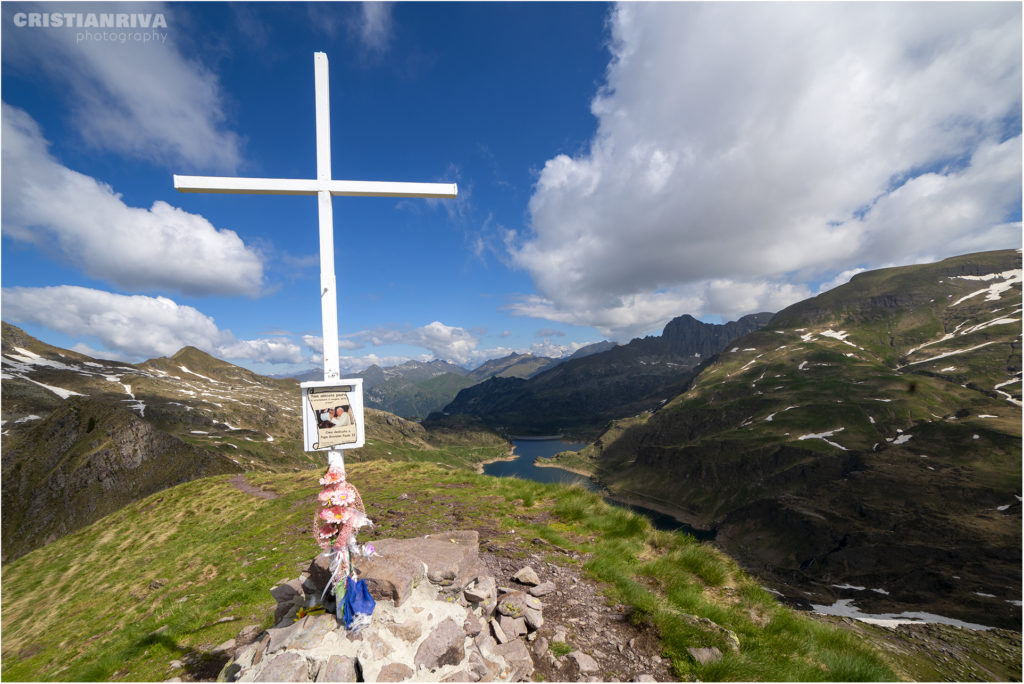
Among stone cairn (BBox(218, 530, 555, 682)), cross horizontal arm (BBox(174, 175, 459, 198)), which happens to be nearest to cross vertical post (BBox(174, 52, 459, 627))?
cross horizontal arm (BBox(174, 175, 459, 198))

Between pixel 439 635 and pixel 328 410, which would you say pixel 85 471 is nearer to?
pixel 328 410

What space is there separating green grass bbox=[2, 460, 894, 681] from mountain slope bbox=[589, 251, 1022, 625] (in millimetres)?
111781

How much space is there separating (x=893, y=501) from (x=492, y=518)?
155 meters

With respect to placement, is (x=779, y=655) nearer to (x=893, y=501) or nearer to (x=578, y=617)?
(x=578, y=617)

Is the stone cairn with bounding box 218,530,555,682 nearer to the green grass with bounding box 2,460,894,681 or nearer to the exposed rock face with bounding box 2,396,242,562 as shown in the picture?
the green grass with bounding box 2,460,894,681

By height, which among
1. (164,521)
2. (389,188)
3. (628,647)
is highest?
(389,188)

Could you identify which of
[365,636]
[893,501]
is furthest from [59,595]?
[893,501]

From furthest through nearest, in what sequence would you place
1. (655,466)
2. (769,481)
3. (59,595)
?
(655,466)
(769,481)
(59,595)

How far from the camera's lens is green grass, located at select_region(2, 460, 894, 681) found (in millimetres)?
7048

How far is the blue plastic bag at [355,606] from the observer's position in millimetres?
5766

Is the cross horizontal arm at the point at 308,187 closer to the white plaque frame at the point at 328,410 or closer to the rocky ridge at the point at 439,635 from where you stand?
the white plaque frame at the point at 328,410

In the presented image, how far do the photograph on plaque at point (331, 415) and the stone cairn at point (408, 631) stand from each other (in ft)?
8.22

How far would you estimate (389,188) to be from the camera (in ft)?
26.6

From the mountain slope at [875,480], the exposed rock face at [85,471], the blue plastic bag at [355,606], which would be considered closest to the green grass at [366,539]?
the blue plastic bag at [355,606]
